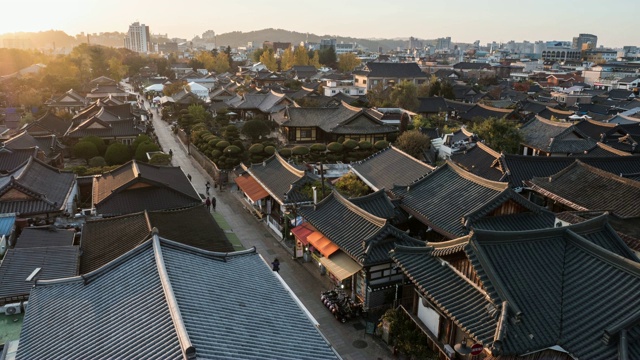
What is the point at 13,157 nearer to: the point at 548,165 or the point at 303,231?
the point at 303,231

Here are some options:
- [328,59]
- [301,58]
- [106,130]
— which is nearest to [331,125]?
[106,130]

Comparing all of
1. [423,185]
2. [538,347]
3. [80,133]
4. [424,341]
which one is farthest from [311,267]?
[80,133]

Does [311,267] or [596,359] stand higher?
[596,359]

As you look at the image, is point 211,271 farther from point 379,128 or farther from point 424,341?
point 379,128

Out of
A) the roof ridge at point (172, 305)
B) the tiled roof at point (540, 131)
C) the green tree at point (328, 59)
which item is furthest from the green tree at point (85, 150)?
the green tree at point (328, 59)

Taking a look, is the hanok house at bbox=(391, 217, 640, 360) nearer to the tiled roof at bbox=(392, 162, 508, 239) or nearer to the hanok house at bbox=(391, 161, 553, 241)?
the hanok house at bbox=(391, 161, 553, 241)
